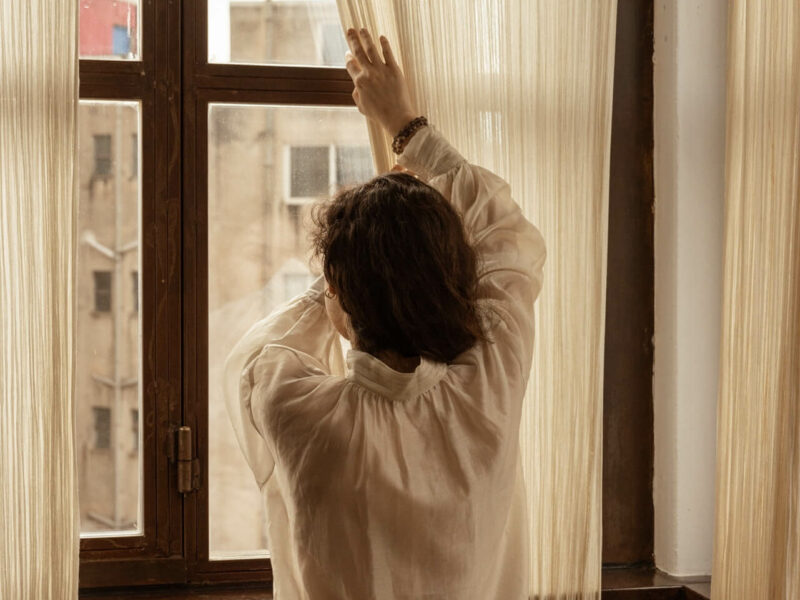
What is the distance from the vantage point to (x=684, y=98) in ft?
6.13

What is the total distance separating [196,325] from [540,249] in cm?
69

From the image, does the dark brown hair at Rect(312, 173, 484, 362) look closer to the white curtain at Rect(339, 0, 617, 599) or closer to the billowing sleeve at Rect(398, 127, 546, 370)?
the billowing sleeve at Rect(398, 127, 546, 370)

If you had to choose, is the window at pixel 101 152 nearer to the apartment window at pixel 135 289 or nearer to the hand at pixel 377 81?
→ the apartment window at pixel 135 289

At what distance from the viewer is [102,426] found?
175 centimetres

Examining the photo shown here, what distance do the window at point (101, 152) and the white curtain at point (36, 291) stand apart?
0.75ft

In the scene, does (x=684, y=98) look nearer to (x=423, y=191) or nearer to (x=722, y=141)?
(x=722, y=141)

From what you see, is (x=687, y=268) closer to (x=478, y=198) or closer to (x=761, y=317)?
(x=761, y=317)

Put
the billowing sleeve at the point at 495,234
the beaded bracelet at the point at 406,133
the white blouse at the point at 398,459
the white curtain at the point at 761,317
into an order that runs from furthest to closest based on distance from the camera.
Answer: the white curtain at the point at 761,317 → the beaded bracelet at the point at 406,133 → the billowing sleeve at the point at 495,234 → the white blouse at the point at 398,459

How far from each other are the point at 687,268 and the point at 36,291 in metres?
1.23

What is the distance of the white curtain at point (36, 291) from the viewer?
1503 millimetres

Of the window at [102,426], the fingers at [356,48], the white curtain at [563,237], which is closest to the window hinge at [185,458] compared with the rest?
the window at [102,426]

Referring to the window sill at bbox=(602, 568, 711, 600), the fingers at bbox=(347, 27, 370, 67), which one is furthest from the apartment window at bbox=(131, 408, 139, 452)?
the window sill at bbox=(602, 568, 711, 600)

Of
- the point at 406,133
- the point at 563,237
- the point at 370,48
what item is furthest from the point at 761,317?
the point at 370,48

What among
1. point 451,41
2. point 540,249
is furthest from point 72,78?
point 540,249
